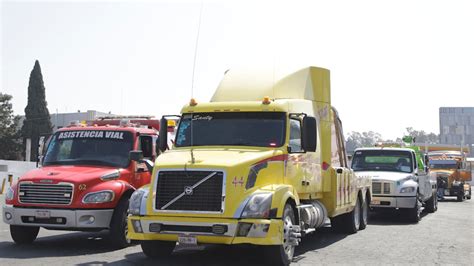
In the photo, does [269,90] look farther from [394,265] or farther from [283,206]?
[394,265]

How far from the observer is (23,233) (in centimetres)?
1101

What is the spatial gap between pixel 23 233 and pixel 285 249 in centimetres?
526

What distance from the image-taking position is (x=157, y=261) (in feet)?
30.8

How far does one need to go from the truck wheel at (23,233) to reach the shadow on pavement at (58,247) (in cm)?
12

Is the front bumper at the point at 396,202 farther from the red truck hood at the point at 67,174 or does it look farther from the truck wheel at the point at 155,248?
the truck wheel at the point at 155,248

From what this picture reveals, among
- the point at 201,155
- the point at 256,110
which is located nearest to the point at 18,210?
the point at 201,155

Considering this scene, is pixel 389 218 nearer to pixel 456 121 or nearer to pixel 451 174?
pixel 451 174

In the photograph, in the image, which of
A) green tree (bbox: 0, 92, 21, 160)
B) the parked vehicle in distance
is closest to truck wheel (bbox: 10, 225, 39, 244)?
the parked vehicle in distance

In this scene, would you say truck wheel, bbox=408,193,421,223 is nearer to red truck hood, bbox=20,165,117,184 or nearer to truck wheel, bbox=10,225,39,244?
red truck hood, bbox=20,165,117,184

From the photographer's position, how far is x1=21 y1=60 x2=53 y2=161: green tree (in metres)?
61.9

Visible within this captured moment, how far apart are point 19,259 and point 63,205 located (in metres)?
1.26

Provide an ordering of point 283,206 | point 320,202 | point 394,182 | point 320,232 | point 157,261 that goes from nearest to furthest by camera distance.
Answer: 1. point 283,206
2. point 157,261
3. point 320,202
4. point 320,232
5. point 394,182

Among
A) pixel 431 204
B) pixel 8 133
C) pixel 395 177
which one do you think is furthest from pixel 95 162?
pixel 8 133

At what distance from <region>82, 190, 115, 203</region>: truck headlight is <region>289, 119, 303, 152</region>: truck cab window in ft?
11.2
